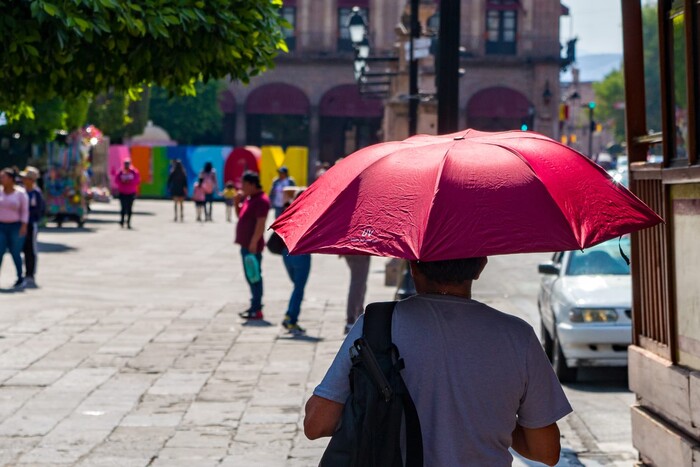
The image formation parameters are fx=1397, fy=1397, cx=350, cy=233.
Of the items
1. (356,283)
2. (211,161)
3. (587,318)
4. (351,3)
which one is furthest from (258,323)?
(351,3)

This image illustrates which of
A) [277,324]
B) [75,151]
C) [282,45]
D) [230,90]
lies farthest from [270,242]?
[230,90]

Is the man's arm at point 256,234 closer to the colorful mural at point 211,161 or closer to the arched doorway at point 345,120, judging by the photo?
the colorful mural at point 211,161

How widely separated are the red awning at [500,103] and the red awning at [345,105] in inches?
198

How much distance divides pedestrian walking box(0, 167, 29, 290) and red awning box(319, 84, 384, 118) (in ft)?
162

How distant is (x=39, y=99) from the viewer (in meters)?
9.20

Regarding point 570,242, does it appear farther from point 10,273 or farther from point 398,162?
point 10,273

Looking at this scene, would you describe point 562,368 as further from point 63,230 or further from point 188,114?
point 188,114

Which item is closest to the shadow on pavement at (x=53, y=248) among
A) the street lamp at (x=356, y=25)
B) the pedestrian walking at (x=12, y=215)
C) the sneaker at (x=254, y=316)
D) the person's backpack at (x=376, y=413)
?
the street lamp at (x=356, y=25)

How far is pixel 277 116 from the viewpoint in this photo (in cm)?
6994

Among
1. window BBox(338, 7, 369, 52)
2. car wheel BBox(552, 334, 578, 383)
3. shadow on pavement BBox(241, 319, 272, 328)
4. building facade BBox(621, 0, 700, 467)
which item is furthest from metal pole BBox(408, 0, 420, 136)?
window BBox(338, 7, 369, 52)

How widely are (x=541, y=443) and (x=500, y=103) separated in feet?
202

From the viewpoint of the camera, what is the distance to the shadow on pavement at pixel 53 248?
25834 mm

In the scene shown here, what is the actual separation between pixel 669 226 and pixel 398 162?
3.18 meters

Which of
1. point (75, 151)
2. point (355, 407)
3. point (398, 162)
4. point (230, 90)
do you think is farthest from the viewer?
point (230, 90)
